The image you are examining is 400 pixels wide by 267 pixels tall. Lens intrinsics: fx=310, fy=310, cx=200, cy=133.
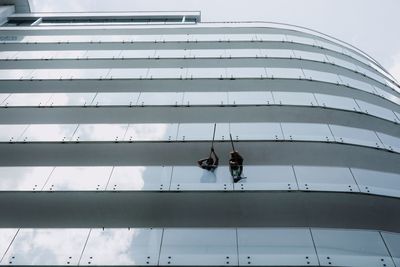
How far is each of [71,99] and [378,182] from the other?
13320 millimetres

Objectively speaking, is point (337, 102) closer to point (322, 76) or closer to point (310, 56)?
point (322, 76)

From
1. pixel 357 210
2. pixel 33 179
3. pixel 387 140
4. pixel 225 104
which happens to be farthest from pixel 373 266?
pixel 33 179

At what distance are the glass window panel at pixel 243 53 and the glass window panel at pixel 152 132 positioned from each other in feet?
23.4

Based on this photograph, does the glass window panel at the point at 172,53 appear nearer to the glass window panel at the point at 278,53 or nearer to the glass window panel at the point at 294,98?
the glass window panel at the point at 278,53

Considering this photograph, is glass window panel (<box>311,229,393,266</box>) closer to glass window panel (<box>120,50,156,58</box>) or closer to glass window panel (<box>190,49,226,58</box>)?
glass window panel (<box>190,49,226,58</box>)

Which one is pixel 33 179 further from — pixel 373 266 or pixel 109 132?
pixel 373 266

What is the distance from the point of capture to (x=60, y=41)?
65.1 feet

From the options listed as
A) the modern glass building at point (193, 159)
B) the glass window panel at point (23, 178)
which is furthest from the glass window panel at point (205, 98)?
the glass window panel at point (23, 178)

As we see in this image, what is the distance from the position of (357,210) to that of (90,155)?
974 centimetres

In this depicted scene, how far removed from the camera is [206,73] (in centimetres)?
1606

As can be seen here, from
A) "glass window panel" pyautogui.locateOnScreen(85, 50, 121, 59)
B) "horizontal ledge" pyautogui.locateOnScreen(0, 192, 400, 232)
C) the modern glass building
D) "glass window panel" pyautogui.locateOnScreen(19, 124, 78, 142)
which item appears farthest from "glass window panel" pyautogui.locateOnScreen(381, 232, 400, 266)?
"glass window panel" pyautogui.locateOnScreen(85, 50, 121, 59)

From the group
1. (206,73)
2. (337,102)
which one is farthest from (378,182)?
(206,73)

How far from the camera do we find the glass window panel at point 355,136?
40.9 feet

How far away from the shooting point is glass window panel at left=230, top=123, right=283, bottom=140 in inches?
481
